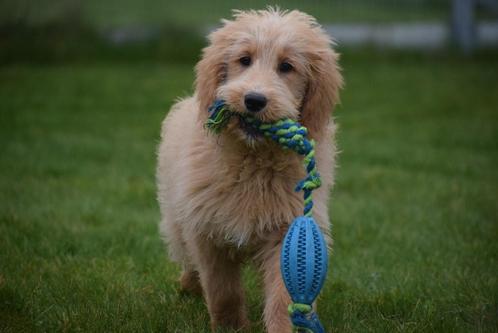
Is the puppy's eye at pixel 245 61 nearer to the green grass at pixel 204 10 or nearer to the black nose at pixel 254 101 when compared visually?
the black nose at pixel 254 101

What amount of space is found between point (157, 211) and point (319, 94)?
9.55ft

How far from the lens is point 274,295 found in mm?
3797

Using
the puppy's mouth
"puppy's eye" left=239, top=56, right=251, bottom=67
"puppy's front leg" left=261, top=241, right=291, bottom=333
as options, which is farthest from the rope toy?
"puppy's eye" left=239, top=56, right=251, bottom=67

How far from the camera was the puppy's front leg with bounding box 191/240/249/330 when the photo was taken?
4.16 metres

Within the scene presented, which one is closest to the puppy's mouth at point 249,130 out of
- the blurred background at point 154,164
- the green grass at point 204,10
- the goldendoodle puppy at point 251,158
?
the goldendoodle puppy at point 251,158

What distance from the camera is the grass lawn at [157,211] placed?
14.1ft

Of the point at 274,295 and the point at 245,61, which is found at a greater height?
the point at 245,61

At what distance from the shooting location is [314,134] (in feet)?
13.6

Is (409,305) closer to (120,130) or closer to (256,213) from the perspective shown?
(256,213)

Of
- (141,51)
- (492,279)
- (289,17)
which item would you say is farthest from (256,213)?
(141,51)

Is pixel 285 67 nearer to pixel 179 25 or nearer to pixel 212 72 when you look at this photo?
pixel 212 72

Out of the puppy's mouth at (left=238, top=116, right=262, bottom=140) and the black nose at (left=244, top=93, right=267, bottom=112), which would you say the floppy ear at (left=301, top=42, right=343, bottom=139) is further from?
the black nose at (left=244, top=93, right=267, bottom=112)

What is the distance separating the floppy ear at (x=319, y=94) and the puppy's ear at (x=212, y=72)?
0.46 m

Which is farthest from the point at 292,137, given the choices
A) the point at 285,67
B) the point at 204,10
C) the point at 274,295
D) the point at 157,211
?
the point at 204,10
